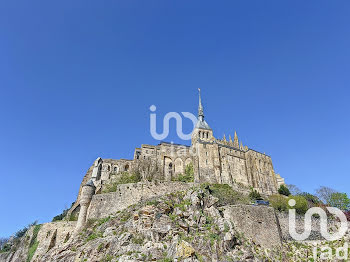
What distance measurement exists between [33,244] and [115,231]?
15.2 metres

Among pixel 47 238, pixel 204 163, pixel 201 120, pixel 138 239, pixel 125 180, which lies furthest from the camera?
pixel 201 120

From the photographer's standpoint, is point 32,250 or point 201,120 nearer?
point 32,250

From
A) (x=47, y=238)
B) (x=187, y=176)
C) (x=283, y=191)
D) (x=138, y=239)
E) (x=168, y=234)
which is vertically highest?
(x=187, y=176)

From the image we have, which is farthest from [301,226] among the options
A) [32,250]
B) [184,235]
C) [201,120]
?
[201,120]

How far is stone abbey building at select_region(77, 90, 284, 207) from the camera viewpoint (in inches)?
1922

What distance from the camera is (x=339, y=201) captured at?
4647 cm

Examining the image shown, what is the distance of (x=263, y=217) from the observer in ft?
94.2

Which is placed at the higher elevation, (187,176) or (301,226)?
(187,176)

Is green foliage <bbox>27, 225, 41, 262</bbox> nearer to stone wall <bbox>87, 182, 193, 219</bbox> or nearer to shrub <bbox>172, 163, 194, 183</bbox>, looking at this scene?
stone wall <bbox>87, 182, 193, 219</bbox>

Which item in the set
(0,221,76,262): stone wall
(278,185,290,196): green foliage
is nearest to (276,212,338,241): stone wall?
(278,185,290,196): green foliage

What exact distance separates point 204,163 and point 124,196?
66.5ft

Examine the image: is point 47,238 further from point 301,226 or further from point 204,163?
point 301,226

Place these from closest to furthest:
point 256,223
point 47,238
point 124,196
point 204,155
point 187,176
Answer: point 256,223 → point 124,196 → point 47,238 → point 187,176 → point 204,155

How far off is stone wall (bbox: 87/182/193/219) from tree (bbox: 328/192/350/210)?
2884cm
